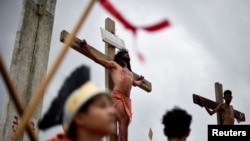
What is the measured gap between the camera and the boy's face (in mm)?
2201

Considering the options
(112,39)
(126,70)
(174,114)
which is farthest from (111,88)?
(174,114)

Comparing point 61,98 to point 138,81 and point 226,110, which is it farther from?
point 226,110

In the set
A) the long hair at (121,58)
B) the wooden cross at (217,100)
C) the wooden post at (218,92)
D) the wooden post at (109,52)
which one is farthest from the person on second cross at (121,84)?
the wooden post at (218,92)

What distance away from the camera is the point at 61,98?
2814 mm

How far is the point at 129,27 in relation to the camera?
211 centimetres

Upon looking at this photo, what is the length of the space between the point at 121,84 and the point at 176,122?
2.41 m

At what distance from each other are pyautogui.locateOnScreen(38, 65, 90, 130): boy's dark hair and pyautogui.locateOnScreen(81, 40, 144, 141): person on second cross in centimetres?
→ 269

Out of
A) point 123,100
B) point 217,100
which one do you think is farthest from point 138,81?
point 217,100

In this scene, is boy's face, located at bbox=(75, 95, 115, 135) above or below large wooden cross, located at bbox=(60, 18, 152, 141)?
below

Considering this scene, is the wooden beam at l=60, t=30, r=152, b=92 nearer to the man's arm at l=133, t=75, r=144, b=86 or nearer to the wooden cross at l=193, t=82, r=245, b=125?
the man's arm at l=133, t=75, r=144, b=86

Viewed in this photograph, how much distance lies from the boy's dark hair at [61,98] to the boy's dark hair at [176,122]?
1078 mm

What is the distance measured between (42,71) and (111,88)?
144cm

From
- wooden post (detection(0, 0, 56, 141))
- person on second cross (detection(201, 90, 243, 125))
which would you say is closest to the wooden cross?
person on second cross (detection(201, 90, 243, 125))

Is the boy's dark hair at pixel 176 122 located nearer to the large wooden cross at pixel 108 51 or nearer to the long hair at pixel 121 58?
the large wooden cross at pixel 108 51
